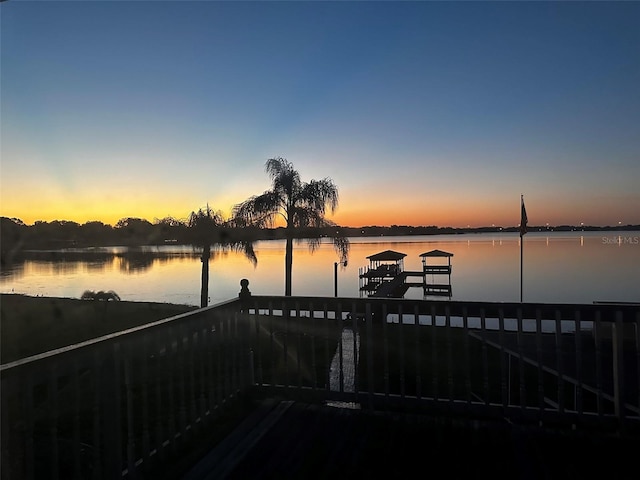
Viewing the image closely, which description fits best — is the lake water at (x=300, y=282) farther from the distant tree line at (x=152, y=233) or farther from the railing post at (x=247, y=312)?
the railing post at (x=247, y=312)

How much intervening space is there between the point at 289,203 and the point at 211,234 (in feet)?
10.6

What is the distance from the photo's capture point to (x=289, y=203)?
13328 mm

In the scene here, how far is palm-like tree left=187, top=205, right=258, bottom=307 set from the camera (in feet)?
44.8

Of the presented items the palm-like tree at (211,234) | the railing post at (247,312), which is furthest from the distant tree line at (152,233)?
the railing post at (247,312)

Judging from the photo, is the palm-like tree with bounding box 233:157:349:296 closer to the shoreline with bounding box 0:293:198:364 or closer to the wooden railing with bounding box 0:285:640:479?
the shoreline with bounding box 0:293:198:364

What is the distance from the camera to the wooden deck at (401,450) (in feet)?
7.40

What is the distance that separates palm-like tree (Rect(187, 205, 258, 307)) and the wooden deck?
427 inches

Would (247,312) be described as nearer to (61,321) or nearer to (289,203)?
(289,203)

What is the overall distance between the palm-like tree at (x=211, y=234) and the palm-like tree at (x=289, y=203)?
802 millimetres

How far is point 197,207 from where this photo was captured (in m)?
14.9

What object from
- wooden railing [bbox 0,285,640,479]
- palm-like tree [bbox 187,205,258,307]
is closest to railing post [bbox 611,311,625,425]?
wooden railing [bbox 0,285,640,479]

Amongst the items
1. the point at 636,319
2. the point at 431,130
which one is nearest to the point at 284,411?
the point at 636,319

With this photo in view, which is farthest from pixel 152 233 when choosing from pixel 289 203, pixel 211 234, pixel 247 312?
pixel 247 312

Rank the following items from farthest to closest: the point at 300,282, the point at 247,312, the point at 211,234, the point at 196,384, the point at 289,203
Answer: the point at 300,282 < the point at 211,234 < the point at 289,203 < the point at 247,312 < the point at 196,384
